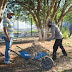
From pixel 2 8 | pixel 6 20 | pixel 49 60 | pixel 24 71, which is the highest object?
pixel 2 8

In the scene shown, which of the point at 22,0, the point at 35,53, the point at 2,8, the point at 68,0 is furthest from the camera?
the point at 22,0

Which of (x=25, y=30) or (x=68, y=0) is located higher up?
(x=68, y=0)

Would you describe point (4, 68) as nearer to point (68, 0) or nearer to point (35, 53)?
point (35, 53)

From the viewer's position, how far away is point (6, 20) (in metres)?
3.72

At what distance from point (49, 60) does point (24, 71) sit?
0.91 metres

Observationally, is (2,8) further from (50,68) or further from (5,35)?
(50,68)

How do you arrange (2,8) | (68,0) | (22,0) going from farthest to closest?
1. (22,0)
2. (68,0)
3. (2,8)

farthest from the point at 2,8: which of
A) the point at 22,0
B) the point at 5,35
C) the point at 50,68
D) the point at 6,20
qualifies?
the point at 22,0

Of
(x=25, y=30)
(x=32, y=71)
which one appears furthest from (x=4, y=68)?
(x=25, y=30)

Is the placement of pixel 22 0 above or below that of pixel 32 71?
above

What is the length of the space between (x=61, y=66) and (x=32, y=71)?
1126 mm

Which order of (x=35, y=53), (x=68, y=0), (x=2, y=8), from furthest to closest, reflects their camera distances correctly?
1. (x=68, y=0)
2. (x=35, y=53)
3. (x=2, y=8)

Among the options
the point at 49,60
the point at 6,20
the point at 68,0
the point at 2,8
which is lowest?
the point at 49,60

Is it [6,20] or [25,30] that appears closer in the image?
[6,20]
